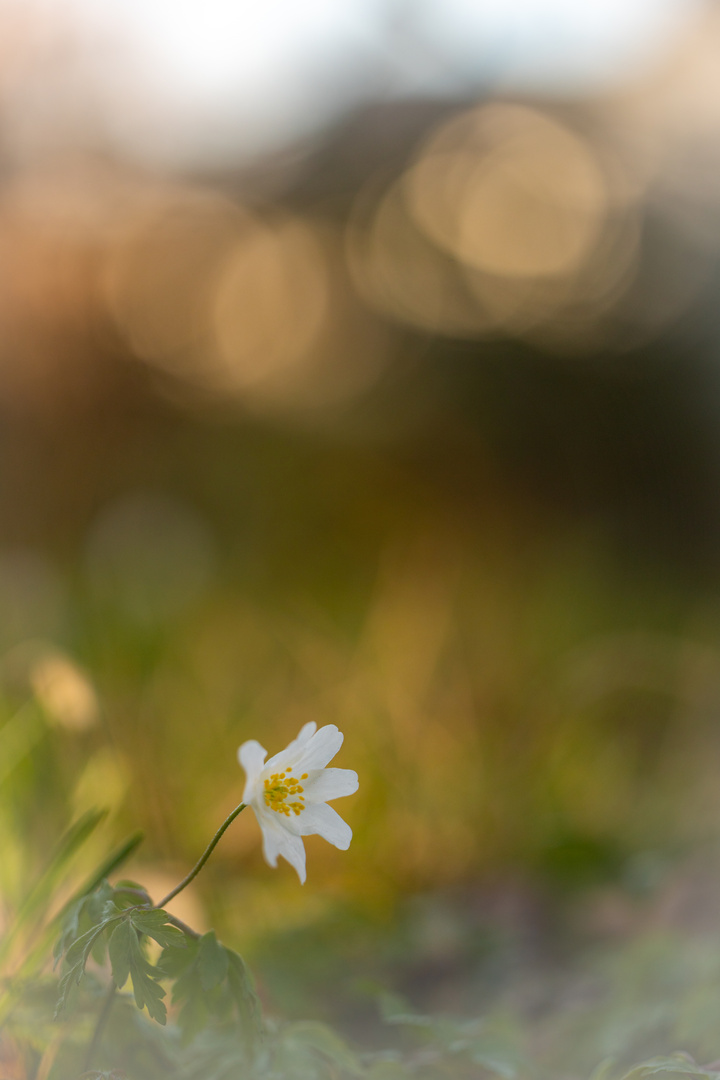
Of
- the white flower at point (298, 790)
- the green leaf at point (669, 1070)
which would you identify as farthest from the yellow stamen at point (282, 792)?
the green leaf at point (669, 1070)

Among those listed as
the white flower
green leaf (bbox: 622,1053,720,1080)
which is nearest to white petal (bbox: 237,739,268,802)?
the white flower

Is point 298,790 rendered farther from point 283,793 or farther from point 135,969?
point 135,969

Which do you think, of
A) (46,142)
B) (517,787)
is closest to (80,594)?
(517,787)

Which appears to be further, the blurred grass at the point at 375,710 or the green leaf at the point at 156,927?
the blurred grass at the point at 375,710

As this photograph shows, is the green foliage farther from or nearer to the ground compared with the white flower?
nearer to the ground

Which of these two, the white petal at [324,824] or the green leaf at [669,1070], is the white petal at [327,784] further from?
the green leaf at [669,1070]

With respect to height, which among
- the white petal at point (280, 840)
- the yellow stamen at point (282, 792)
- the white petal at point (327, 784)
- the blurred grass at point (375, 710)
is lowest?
the white petal at point (280, 840)

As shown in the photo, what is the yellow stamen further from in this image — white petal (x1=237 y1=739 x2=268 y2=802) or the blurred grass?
the blurred grass
